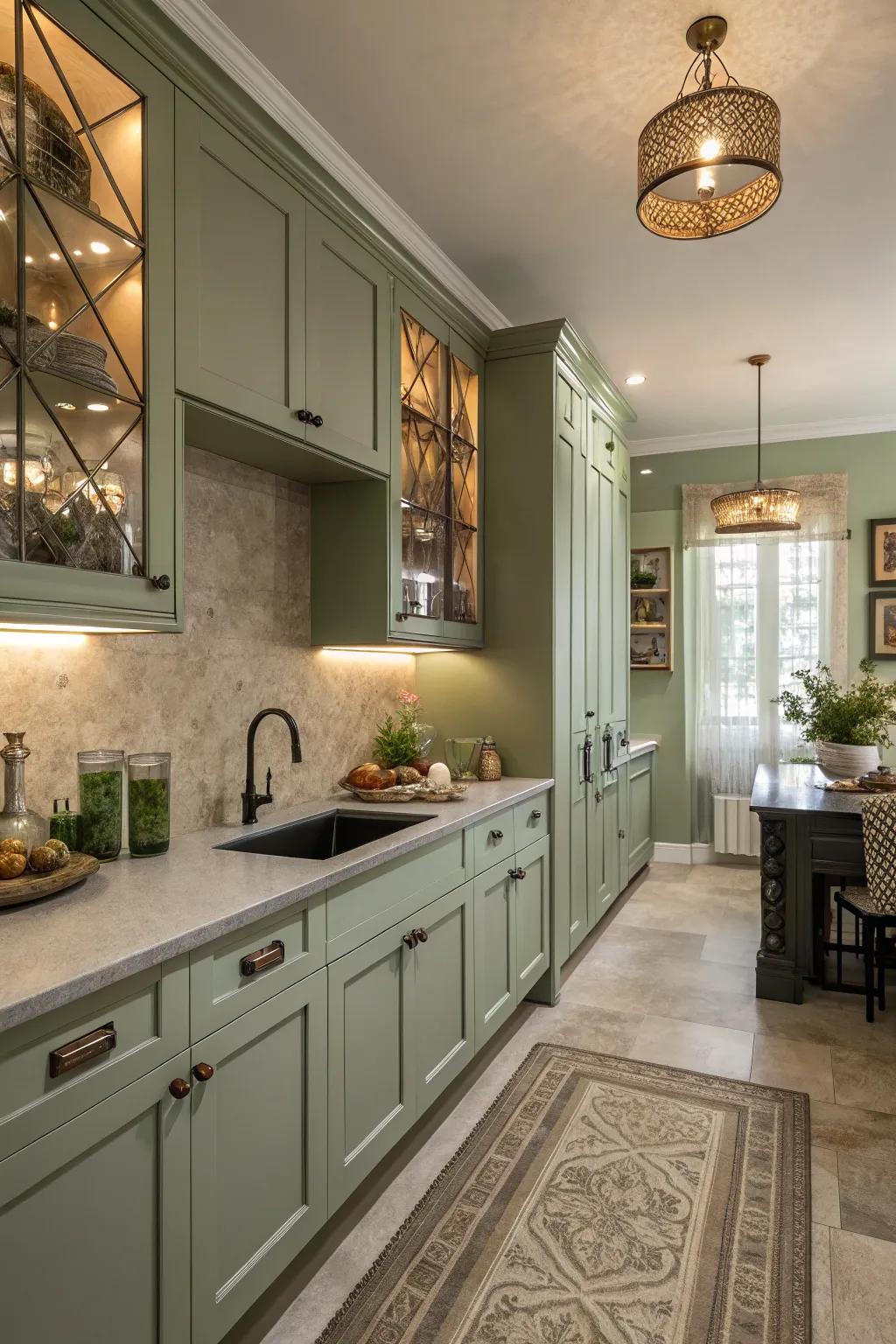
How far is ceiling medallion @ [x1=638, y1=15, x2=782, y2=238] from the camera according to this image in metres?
1.88

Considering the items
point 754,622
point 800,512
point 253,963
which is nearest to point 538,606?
point 253,963

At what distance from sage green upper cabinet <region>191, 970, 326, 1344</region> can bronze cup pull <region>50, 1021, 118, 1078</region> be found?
221 mm

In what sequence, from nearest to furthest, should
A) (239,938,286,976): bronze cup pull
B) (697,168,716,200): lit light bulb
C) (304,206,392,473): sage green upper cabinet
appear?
(239,938,286,976): bronze cup pull → (697,168,716,200): lit light bulb → (304,206,392,473): sage green upper cabinet

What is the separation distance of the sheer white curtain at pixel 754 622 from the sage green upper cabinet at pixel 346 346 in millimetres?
3704

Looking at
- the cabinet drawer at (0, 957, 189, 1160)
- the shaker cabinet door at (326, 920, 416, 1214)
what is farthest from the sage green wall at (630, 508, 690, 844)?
the cabinet drawer at (0, 957, 189, 1160)

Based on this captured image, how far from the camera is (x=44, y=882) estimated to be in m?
1.45

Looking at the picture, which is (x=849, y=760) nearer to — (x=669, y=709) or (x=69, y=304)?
(x=669, y=709)

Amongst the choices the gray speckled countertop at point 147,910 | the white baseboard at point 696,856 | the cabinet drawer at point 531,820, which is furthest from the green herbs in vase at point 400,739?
the white baseboard at point 696,856

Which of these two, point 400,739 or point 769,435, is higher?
point 769,435

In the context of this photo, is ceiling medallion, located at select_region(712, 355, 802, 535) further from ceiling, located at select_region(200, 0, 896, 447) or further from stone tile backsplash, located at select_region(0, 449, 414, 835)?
stone tile backsplash, located at select_region(0, 449, 414, 835)

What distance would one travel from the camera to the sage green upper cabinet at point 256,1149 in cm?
142

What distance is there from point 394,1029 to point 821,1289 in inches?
42.9

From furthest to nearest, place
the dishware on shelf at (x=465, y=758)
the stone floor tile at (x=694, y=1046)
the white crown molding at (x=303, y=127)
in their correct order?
1. the dishware on shelf at (x=465, y=758)
2. the stone floor tile at (x=694, y=1046)
3. the white crown molding at (x=303, y=127)

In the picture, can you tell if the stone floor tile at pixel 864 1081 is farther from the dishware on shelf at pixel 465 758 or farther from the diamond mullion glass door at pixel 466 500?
the diamond mullion glass door at pixel 466 500
